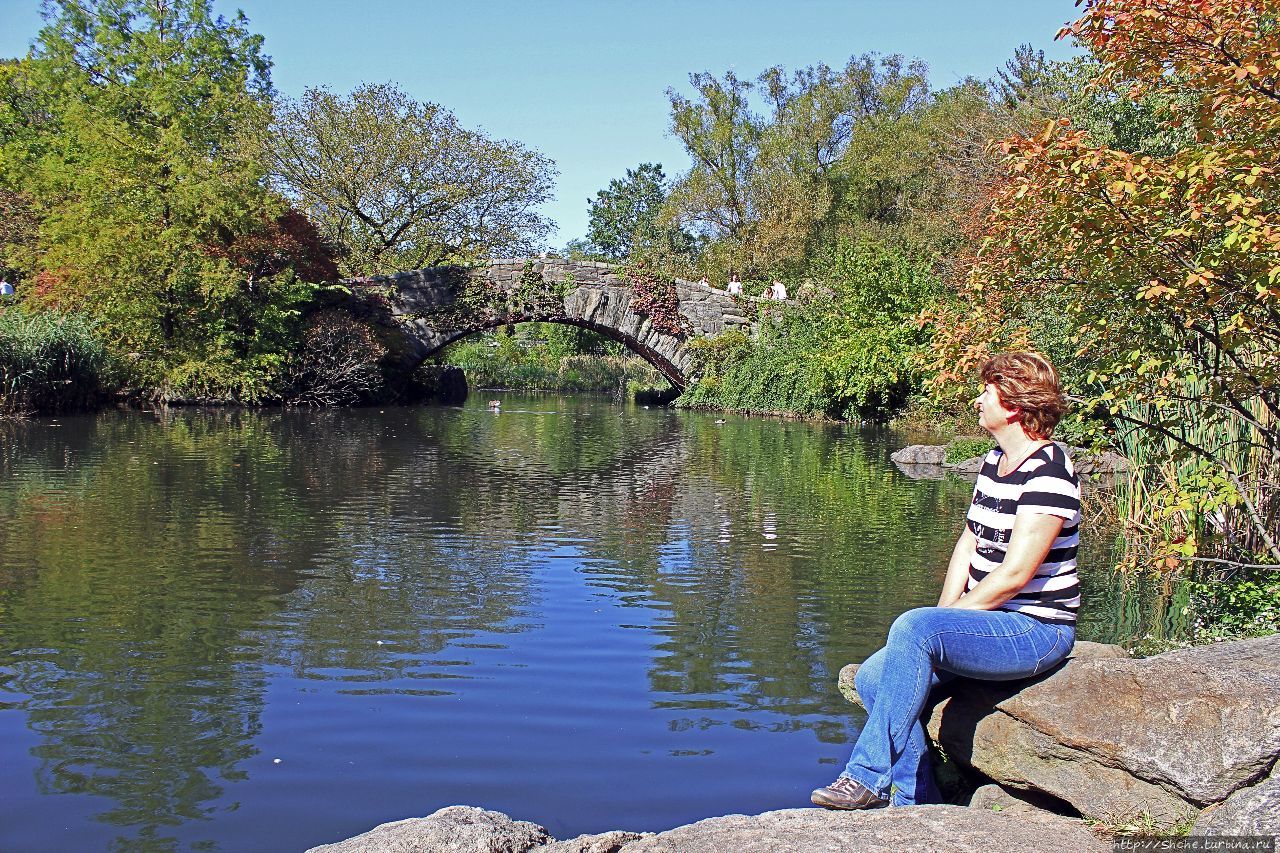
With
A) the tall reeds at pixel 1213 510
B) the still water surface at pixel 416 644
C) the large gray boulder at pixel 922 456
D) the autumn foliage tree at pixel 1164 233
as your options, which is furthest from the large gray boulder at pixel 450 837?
the large gray boulder at pixel 922 456

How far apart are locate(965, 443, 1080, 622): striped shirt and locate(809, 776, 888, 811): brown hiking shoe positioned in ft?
2.48

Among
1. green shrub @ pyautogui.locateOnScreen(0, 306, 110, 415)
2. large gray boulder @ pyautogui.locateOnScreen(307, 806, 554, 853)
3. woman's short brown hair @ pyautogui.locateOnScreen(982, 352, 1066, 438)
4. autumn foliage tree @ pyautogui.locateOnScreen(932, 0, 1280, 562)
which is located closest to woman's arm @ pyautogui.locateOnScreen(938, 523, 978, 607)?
woman's short brown hair @ pyautogui.locateOnScreen(982, 352, 1066, 438)

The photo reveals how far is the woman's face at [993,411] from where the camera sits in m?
3.88

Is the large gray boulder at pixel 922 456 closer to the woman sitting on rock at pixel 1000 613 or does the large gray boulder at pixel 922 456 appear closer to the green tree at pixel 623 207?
the woman sitting on rock at pixel 1000 613

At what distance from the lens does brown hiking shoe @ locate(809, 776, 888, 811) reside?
354 cm

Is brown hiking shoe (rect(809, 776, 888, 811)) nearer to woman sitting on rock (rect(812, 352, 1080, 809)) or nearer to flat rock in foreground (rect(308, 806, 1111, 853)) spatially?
woman sitting on rock (rect(812, 352, 1080, 809))

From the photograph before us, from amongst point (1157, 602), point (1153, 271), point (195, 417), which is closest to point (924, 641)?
→ point (1153, 271)

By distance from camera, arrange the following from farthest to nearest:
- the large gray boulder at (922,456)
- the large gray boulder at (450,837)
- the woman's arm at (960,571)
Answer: the large gray boulder at (922,456), the woman's arm at (960,571), the large gray boulder at (450,837)

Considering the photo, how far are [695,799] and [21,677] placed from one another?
3.22 meters

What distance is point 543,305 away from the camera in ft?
100

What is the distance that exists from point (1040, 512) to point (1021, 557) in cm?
15

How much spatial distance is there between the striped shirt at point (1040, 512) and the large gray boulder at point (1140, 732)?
22 cm

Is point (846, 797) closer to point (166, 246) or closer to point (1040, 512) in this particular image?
point (1040, 512)

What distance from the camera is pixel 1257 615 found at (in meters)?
6.37
